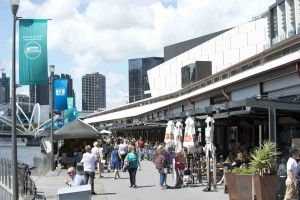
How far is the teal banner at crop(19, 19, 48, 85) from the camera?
48.1ft

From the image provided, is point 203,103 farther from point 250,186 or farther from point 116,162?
point 250,186

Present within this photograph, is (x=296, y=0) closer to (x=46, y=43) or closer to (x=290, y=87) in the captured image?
(x=290, y=87)

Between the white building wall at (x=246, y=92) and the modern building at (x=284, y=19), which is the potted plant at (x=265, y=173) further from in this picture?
the modern building at (x=284, y=19)

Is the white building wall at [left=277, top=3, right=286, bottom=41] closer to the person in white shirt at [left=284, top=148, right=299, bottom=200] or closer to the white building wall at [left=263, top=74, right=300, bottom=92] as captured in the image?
the white building wall at [left=263, top=74, right=300, bottom=92]

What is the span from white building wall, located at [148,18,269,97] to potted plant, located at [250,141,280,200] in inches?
2071

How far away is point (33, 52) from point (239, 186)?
6493mm

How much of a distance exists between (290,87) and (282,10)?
4519cm

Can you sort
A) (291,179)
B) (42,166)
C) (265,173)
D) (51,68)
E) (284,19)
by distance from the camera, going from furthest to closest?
(284,19) → (51,68) → (42,166) → (265,173) → (291,179)

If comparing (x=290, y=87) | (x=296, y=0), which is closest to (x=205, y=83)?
(x=296, y=0)

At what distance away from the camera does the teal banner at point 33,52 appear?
1467 centimetres

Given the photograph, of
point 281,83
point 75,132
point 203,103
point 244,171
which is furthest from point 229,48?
point 244,171

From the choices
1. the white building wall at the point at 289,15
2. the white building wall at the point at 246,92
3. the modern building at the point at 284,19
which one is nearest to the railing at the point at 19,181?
the white building wall at the point at 246,92

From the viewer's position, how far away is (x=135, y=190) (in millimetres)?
20672

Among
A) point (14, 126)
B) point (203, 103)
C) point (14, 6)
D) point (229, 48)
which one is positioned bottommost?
point (14, 126)
